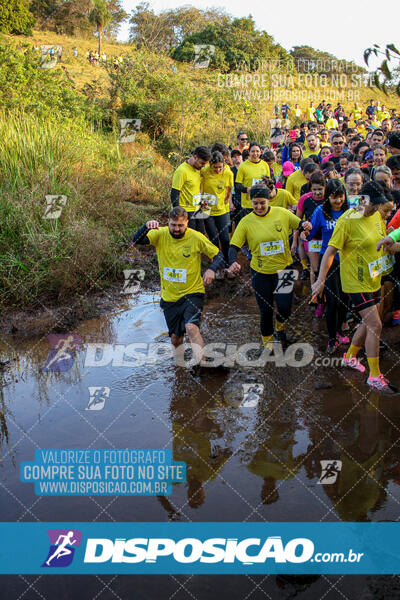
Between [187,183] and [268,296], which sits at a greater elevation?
[187,183]

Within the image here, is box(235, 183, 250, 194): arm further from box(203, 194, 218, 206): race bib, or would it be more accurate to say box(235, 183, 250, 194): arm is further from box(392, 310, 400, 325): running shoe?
box(392, 310, 400, 325): running shoe

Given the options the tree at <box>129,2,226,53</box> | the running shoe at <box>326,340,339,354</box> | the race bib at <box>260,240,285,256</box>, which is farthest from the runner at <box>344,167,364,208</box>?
the tree at <box>129,2,226,53</box>

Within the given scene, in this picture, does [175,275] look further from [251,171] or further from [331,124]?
[331,124]

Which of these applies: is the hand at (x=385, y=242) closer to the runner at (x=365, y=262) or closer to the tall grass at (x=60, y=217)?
the runner at (x=365, y=262)

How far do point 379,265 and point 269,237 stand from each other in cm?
130

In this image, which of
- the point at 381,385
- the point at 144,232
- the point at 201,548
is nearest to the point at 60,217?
the point at 144,232

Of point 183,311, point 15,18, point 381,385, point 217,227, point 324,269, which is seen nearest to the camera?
point 381,385

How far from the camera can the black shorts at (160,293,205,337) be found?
570 centimetres

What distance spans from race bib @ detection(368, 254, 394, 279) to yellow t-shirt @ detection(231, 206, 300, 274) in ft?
3.71

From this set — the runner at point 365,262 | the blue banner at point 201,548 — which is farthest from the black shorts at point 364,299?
the blue banner at point 201,548

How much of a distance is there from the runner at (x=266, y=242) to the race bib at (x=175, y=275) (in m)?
0.55

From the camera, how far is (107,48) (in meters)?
37.2

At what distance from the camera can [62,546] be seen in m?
3.50

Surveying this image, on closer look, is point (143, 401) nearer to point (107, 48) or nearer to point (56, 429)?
point (56, 429)
